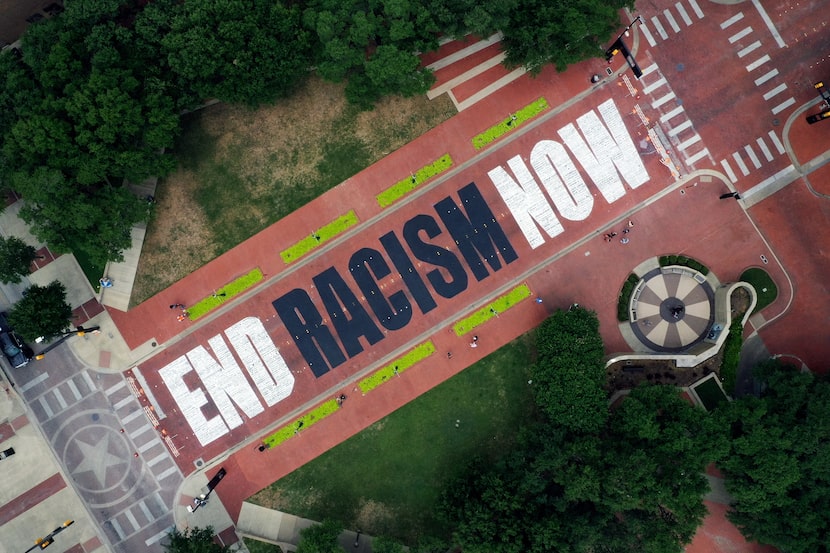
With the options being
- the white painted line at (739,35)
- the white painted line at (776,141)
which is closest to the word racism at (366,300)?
the white painted line at (776,141)

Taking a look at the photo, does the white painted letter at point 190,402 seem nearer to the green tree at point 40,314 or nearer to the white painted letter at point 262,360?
the white painted letter at point 262,360

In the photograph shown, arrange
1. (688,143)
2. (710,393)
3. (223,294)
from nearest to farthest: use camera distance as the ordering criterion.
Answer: (710,393) → (223,294) → (688,143)

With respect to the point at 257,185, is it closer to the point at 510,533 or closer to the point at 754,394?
the point at 510,533

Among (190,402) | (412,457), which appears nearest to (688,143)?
(412,457)

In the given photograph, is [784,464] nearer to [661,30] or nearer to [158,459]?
[661,30]

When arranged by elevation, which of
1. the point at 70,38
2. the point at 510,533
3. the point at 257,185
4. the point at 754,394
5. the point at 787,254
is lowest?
the point at 754,394

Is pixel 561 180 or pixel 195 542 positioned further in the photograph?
pixel 561 180

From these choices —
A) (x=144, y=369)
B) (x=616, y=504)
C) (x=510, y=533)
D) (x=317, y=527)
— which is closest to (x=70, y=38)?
(x=144, y=369)
